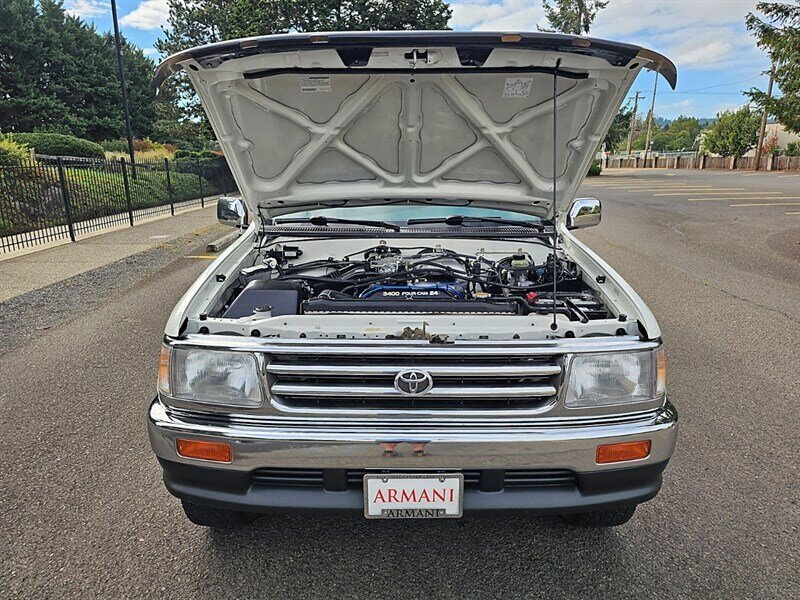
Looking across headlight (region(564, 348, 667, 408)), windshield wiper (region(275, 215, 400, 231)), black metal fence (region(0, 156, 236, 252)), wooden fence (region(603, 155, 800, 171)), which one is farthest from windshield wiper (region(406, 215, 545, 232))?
wooden fence (region(603, 155, 800, 171))

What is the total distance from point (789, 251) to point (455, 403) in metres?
10.0

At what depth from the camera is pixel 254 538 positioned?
7.65 ft

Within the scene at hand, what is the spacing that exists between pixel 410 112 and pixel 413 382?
182 centimetres

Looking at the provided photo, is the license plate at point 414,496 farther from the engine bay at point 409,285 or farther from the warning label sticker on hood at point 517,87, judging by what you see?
the warning label sticker on hood at point 517,87

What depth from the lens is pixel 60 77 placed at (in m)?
31.0

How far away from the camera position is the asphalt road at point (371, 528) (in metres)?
2.10

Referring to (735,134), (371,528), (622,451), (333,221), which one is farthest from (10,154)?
(735,134)

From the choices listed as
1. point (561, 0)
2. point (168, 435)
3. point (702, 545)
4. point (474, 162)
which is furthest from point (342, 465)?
point (561, 0)

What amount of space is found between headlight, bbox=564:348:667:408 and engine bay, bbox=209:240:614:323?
25 centimetres

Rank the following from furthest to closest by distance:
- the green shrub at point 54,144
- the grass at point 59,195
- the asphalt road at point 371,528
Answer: the green shrub at point 54,144 < the grass at point 59,195 < the asphalt road at point 371,528

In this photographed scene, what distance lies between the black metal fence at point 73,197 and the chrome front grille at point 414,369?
10059 millimetres

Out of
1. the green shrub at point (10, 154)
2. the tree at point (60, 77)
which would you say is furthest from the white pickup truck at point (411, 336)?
the tree at point (60, 77)

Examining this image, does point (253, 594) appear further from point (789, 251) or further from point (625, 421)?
point (789, 251)

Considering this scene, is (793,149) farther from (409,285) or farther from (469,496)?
(469,496)
